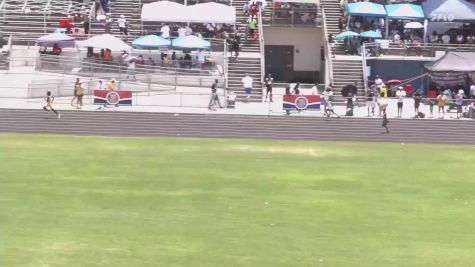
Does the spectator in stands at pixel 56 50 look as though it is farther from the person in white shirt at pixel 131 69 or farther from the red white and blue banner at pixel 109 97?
the red white and blue banner at pixel 109 97

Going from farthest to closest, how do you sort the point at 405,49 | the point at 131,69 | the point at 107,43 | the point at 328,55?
the point at 328,55 < the point at 405,49 < the point at 107,43 < the point at 131,69

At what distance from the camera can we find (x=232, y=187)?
69.2 feet

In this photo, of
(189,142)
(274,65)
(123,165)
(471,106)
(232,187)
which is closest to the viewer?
(232,187)

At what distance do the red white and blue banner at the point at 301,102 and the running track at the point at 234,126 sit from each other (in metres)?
1.23

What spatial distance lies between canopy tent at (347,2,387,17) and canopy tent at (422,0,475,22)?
3.27m

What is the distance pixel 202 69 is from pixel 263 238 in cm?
2969

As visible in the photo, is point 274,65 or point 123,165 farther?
point 274,65

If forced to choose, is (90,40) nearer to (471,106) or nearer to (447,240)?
(471,106)

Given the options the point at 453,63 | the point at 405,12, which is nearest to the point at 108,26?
the point at 405,12

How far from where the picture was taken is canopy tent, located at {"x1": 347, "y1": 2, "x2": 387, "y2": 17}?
50.2 metres

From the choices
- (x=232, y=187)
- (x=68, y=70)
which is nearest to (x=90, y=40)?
(x=68, y=70)

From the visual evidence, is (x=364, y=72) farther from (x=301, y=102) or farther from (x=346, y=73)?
(x=301, y=102)

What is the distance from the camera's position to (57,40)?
44.6 m

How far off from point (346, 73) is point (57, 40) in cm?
1703
